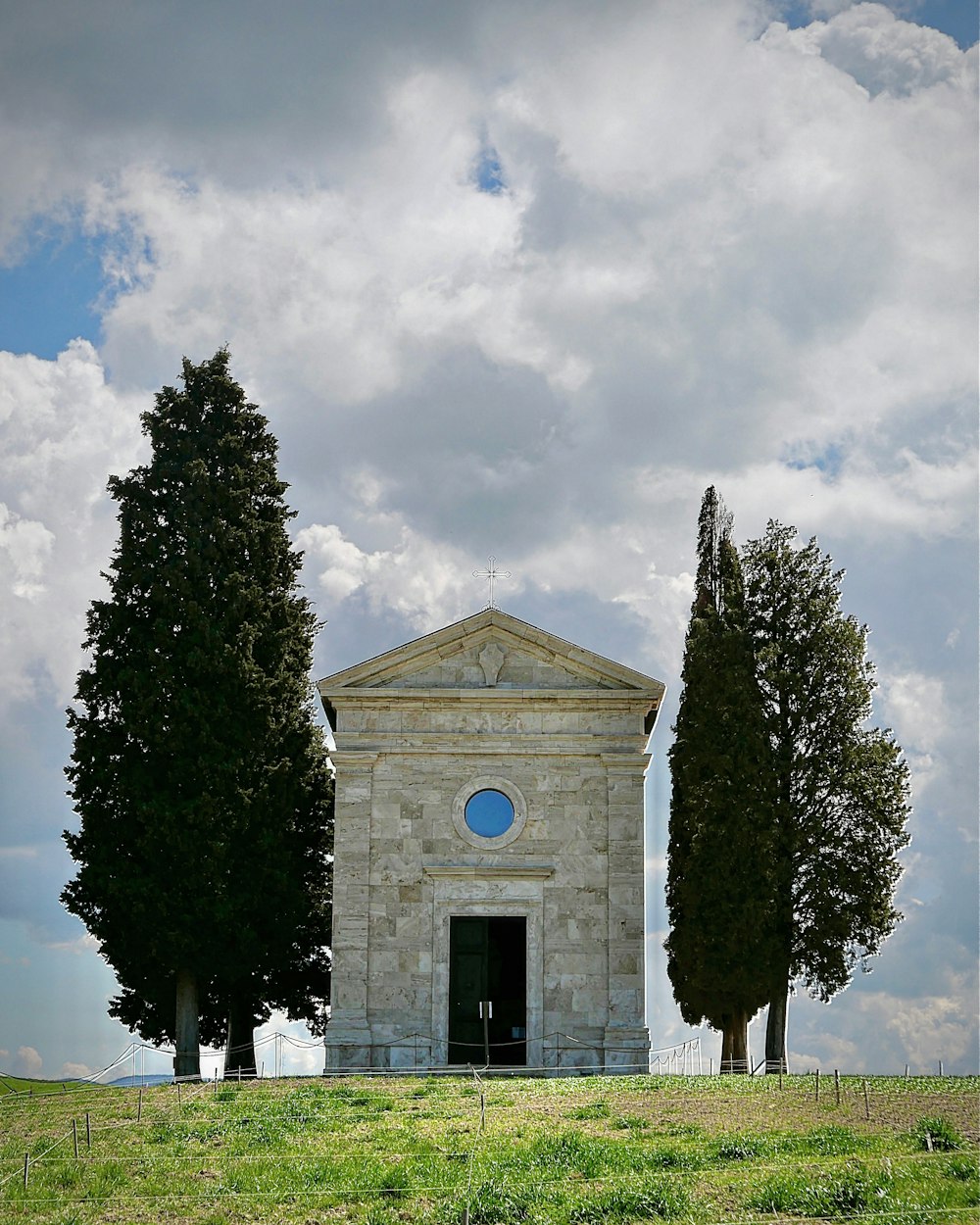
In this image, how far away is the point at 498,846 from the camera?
29.4 metres

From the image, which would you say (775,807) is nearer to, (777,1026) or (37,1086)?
(777,1026)

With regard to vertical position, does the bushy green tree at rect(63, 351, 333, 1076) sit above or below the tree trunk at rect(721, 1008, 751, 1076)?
above

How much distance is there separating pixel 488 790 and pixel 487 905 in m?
2.34

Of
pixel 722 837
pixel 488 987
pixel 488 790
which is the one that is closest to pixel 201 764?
pixel 488 790

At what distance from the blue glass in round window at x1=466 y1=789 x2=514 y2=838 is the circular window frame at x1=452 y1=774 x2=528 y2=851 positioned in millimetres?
61

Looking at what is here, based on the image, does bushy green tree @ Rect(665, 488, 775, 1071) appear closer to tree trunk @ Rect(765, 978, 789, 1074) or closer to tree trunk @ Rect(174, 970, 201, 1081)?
tree trunk @ Rect(765, 978, 789, 1074)

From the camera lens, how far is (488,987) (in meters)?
29.0

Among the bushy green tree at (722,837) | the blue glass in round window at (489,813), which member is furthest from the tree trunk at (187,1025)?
the bushy green tree at (722,837)

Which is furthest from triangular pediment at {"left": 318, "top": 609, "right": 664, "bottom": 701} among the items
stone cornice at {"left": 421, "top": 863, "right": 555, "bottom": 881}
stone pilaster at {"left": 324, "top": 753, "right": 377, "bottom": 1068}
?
stone cornice at {"left": 421, "top": 863, "right": 555, "bottom": 881}

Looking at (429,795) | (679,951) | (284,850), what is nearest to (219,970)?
(284,850)

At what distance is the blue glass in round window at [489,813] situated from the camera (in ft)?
96.9

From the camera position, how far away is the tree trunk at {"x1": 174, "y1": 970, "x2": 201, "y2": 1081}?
30.2 metres

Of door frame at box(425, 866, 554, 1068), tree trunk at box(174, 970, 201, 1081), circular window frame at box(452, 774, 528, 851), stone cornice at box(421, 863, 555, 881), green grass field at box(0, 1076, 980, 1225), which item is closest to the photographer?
green grass field at box(0, 1076, 980, 1225)

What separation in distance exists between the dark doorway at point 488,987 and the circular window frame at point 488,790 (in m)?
1.53
